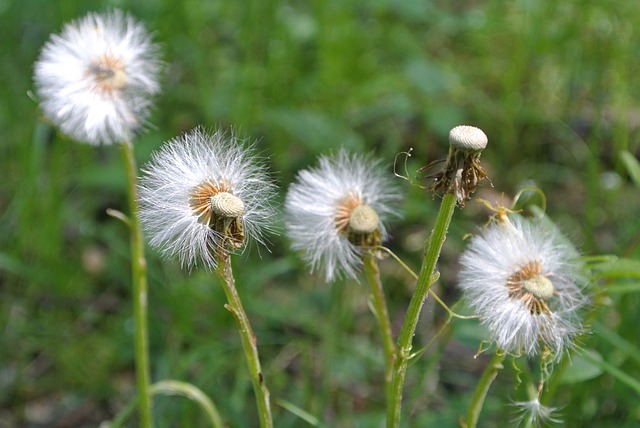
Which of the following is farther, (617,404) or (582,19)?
(582,19)

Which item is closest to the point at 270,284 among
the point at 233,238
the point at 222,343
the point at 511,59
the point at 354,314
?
the point at 354,314

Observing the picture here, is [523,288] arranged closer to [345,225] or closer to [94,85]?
[345,225]

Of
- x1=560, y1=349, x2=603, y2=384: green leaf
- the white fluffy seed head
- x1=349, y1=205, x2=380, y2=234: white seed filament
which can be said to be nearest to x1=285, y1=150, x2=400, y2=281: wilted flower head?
x1=349, y1=205, x2=380, y2=234: white seed filament

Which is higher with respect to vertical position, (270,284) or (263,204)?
(263,204)

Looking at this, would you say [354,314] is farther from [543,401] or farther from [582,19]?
[582,19]

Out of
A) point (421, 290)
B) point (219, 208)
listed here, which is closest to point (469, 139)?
point (421, 290)

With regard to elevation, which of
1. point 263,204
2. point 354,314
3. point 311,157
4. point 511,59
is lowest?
point 354,314

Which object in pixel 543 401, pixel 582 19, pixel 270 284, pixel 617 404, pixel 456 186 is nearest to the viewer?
pixel 456 186

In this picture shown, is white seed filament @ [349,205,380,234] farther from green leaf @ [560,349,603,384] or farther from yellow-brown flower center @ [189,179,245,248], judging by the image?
green leaf @ [560,349,603,384]
